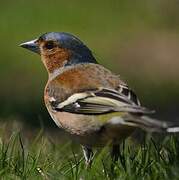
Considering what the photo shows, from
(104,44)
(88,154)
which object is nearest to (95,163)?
(88,154)

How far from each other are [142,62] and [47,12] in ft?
11.4

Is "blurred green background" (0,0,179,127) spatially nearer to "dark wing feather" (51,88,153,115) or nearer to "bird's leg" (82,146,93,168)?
"bird's leg" (82,146,93,168)

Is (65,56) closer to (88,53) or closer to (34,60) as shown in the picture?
(88,53)

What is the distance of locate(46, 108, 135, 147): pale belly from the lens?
19.9 ft

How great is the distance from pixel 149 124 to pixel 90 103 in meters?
0.66

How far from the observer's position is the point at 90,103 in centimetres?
620

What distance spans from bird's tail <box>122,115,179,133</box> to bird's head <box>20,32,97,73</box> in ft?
4.81

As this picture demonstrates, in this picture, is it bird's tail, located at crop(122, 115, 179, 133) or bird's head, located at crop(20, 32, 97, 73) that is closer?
bird's tail, located at crop(122, 115, 179, 133)

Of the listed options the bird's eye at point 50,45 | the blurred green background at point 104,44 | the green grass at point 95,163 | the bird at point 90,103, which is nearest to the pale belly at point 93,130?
the bird at point 90,103

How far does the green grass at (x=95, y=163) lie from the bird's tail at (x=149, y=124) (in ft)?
0.98

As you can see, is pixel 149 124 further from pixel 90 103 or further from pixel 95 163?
pixel 90 103

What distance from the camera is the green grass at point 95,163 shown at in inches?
235

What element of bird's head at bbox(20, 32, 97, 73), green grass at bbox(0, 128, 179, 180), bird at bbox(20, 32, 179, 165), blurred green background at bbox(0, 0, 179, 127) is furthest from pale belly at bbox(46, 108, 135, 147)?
blurred green background at bbox(0, 0, 179, 127)

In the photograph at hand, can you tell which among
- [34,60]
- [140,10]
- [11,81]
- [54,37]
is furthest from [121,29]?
[54,37]
